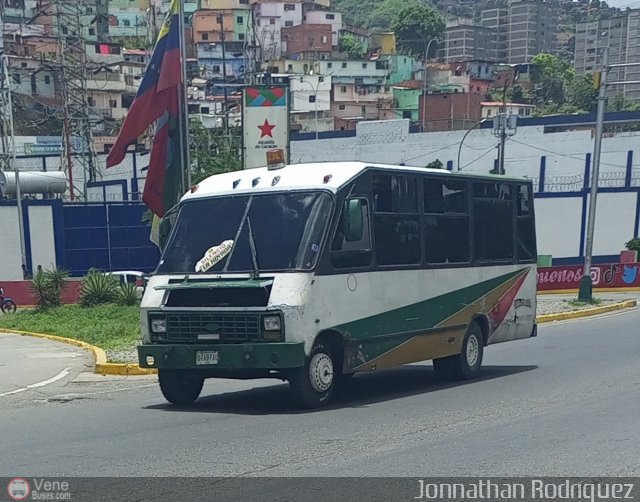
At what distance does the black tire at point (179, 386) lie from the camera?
11.7 meters

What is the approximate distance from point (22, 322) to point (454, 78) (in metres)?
103

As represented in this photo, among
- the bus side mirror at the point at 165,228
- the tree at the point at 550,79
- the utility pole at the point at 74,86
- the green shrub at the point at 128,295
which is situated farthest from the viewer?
the tree at the point at 550,79

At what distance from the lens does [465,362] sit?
14070 millimetres

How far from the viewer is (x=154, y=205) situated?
22984mm

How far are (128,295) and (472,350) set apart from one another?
1510 centimetres

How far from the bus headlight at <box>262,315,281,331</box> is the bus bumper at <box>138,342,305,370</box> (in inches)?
7.2

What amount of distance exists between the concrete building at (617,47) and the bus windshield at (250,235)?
138086 mm

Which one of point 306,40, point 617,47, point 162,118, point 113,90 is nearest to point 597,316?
point 162,118

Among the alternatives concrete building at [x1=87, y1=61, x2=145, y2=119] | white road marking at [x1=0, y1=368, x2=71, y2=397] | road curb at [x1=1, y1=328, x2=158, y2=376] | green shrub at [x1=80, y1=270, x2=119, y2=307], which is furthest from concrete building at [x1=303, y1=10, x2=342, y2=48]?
white road marking at [x1=0, y1=368, x2=71, y2=397]

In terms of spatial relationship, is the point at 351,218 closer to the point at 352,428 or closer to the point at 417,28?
the point at 352,428

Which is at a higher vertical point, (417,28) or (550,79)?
(417,28)

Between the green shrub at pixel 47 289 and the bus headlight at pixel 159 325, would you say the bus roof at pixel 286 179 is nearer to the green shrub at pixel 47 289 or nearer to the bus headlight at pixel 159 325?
the bus headlight at pixel 159 325

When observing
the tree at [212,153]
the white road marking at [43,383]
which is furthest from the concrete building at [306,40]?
the white road marking at [43,383]

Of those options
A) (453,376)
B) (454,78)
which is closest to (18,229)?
(453,376)
